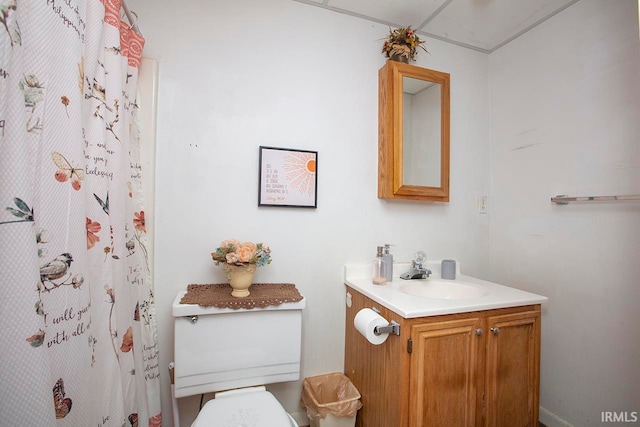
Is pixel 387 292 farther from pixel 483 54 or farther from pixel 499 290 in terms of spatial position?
pixel 483 54

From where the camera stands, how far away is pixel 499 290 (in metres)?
1.34

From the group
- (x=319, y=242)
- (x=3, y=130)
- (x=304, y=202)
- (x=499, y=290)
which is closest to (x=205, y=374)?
(x=319, y=242)

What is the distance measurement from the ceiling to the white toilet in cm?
166

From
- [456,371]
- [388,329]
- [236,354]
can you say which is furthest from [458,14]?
Answer: [236,354]

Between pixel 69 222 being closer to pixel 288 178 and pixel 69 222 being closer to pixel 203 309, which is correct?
pixel 203 309

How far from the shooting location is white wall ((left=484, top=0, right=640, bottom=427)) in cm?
120

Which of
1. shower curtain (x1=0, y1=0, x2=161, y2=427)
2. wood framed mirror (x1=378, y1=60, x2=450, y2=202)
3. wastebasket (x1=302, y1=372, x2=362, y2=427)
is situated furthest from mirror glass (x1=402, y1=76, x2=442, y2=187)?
shower curtain (x1=0, y1=0, x2=161, y2=427)

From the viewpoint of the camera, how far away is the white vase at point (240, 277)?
1.16 metres

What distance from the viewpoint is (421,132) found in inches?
62.1

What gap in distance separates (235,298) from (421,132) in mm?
1386

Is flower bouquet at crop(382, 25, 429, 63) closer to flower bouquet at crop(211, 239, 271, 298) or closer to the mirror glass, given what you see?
the mirror glass

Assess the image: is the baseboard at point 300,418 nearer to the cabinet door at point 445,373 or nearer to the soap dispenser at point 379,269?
the cabinet door at point 445,373

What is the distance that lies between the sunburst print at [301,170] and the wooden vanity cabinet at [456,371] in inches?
27.1

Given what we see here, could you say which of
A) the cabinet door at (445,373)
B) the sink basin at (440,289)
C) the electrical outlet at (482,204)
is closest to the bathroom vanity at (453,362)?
the cabinet door at (445,373)
